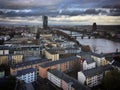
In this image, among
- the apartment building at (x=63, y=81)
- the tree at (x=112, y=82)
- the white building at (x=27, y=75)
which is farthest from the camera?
the white building at (x=27, y=75)

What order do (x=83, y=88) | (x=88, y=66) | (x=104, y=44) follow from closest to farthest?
(x=83, y=88)
(x=88, y=66)
(x=104, y=44)

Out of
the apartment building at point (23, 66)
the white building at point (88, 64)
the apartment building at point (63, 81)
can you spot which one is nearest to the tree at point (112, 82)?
the apartment building at point (63, 81)

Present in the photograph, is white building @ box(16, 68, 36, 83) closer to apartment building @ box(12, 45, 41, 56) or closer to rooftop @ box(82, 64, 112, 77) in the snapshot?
rooftop @ box(82, 64, 112, 77)

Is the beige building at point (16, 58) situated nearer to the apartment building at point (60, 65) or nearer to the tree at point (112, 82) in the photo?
the apartment building at point (60, 65)

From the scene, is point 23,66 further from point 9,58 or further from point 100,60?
point 100,60

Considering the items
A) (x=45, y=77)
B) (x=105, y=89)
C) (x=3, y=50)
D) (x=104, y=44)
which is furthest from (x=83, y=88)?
(x=104, y=44)

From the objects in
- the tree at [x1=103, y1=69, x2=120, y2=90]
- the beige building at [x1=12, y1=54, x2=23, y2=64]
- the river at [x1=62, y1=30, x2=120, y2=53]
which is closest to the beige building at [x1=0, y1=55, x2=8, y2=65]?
the beige building at [x1=12, y1=54, x2=23, y2=64]

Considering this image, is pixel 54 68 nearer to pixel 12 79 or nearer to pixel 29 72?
pixel 29 72

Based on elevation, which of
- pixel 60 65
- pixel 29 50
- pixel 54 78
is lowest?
pixel 54 78

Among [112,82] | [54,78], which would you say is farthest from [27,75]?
[112,82]
